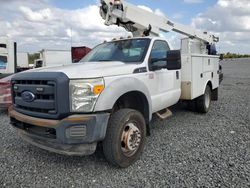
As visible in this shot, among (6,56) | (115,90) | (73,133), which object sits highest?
(6,56)

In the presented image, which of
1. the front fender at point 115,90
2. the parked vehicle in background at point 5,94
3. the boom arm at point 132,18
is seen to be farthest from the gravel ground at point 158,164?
the boom arm at point 132,18

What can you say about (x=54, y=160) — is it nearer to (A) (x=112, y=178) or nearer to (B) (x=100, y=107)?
(A) (x=112, y=178)

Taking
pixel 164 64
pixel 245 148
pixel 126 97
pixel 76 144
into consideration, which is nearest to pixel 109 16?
pixel 164 64

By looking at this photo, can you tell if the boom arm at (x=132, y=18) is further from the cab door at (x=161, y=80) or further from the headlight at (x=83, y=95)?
the headlight at (x=83, y=95)

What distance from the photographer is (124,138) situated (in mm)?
3480

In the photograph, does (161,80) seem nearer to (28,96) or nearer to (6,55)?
(28,96)

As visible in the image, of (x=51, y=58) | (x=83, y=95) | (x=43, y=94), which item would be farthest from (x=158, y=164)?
(x=51, y=58)

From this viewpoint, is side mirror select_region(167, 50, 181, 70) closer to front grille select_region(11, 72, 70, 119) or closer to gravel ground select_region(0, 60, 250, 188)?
gravel ground select_region(0, 60, 250, 188)

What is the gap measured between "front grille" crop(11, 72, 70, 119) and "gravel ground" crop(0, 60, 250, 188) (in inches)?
35.1

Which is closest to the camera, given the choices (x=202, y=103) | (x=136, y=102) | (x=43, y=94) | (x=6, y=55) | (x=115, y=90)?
(x=43, y=94)

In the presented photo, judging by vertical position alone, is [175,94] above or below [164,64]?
below

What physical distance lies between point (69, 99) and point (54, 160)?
4.56 feet

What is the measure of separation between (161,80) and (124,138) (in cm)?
156

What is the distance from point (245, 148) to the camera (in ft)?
13.3
